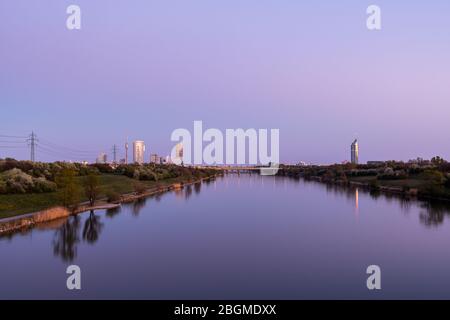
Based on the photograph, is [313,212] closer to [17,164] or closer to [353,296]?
[353,296]

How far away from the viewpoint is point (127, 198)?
120ft

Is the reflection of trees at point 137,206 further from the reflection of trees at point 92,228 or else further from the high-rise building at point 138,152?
the high-rise building at point 138,152

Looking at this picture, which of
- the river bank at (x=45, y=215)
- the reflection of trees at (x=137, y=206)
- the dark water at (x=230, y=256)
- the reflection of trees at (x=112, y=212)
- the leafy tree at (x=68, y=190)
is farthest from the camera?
the reflection of trees at (x=137, y=206)

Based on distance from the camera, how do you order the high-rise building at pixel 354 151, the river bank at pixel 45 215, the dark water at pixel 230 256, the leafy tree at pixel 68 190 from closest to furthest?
the dark water at pixel 230 256, the river bank at pixel 45 215, the leafy tree at pixel 68 190, the high-rise building at pixel 354 151

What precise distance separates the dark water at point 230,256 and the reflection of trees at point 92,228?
0.16 feet

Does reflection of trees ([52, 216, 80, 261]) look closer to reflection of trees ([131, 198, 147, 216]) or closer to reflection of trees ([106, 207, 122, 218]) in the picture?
reflection of trees ([106, 207, 122, 218])

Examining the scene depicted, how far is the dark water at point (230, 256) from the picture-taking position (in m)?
11.8

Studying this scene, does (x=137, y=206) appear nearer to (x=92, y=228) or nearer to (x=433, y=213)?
(x=92, y=228)

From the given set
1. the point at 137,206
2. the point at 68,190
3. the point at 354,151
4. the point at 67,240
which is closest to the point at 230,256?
the point at 67,240

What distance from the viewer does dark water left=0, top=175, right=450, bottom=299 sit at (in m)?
11.8

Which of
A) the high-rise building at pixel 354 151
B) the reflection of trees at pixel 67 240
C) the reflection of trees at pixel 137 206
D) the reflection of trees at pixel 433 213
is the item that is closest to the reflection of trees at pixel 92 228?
the reflection of trees at pixel 67 240

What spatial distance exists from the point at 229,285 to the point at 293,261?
3.74m
